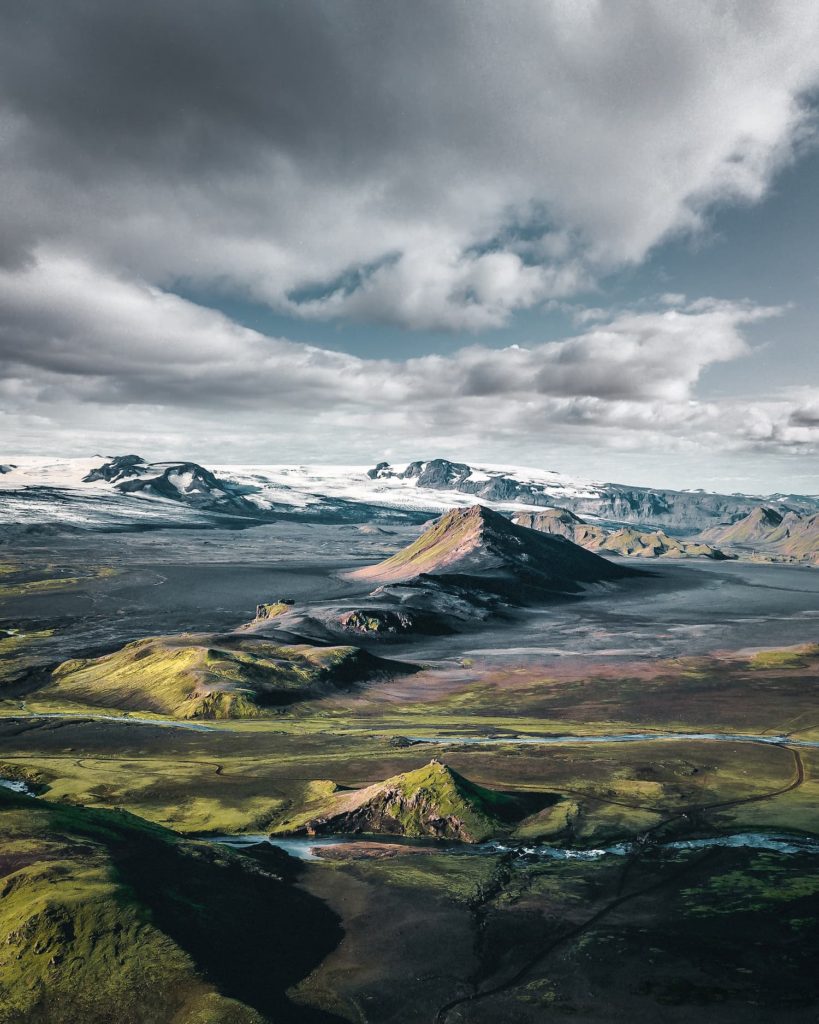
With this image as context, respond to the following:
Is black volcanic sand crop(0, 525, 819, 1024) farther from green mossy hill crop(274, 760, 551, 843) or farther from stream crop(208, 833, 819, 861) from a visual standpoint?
green mossy hill crop(274, 760, 551, 843)

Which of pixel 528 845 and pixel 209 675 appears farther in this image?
pixel 209 675

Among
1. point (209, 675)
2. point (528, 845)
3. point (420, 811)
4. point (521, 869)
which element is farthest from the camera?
point (209, 675)

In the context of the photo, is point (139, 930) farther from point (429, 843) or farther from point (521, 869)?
point (521, 869)

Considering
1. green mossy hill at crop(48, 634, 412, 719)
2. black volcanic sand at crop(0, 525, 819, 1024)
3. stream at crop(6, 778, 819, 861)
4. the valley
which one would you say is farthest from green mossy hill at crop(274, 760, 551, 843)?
green mossy hill at crop(48, 634, 412, 719)

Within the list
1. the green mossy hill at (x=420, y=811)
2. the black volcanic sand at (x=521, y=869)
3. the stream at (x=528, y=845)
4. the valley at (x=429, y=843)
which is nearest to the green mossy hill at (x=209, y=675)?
the valley at (x=429, y=843)

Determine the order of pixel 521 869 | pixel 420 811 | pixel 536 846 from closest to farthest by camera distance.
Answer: pixel 521 869, pixel 536 846, pixel 420 811

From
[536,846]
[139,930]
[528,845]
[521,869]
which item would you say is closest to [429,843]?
[528,845]

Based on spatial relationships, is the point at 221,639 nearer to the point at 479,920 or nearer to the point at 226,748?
the point at 226,748

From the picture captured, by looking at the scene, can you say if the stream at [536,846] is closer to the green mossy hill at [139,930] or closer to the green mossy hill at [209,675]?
the green mossy hill at [139,930]

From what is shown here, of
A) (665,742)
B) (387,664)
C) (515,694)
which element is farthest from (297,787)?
(387,664)
